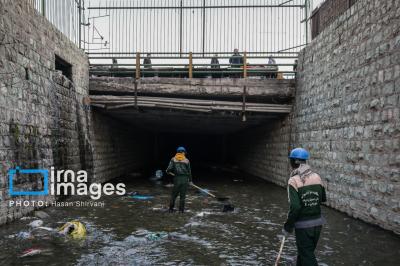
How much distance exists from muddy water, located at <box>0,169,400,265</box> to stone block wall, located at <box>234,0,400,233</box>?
0.71 metres

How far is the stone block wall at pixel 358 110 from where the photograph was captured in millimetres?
7559

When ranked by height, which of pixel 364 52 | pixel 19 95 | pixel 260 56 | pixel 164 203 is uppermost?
pixel 260 56

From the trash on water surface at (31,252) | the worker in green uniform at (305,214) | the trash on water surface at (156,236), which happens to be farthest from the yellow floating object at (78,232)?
the worker in green uniform at (305,214)

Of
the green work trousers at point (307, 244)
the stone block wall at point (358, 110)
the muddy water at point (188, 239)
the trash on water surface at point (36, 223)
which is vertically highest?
the stone block wall at point (358, 110)

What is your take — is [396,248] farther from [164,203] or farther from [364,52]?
[164,203]

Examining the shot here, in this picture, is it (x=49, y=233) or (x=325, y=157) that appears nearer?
(x=49, y=233)

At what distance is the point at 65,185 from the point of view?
11.5 meters

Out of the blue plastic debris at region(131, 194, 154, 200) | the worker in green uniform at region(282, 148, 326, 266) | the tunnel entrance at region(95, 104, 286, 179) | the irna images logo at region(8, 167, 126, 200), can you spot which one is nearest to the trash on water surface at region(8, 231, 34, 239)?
the irna images logo at region(8, 167, 126, 200)

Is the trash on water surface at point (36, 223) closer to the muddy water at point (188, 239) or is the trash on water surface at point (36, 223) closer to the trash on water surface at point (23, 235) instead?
the muddy water at point (188, 239)

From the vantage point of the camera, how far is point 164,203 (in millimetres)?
11508

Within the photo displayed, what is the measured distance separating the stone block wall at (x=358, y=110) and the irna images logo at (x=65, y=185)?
23.1 ft

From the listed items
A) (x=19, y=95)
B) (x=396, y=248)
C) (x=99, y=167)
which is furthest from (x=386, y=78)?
(x=99, y=167)

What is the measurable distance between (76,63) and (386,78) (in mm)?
9573

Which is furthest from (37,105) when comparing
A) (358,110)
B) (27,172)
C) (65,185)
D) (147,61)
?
(358,110)
